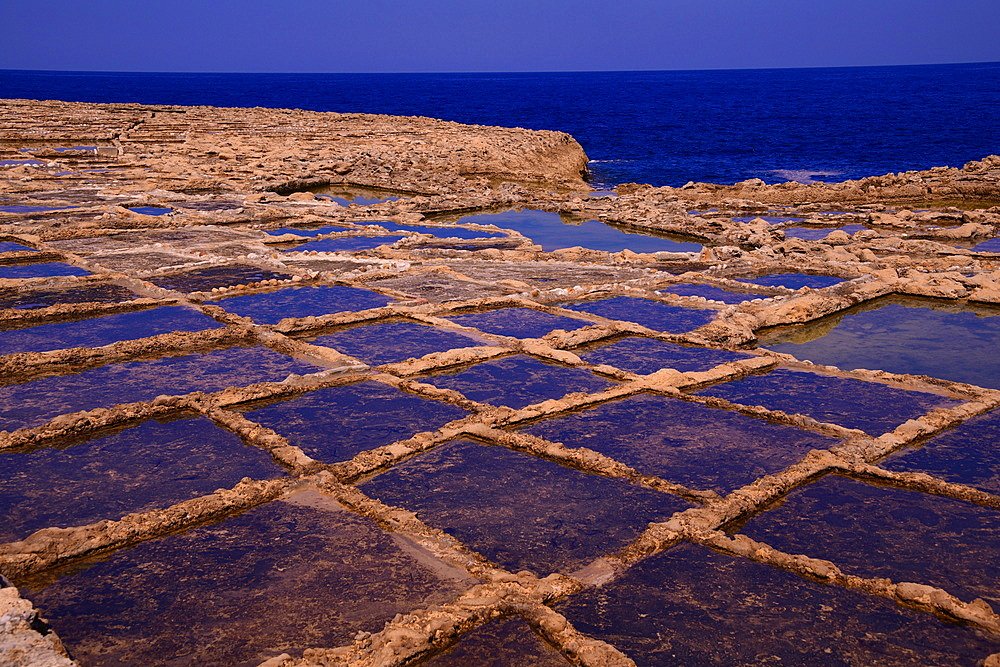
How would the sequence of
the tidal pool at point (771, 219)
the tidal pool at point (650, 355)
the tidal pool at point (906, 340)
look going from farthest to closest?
the tidal pool at point (771, 219) → the tidal pool at point (906, 340) → the tidal pool at point (650, 355)

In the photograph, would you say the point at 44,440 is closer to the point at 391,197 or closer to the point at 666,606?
the point at 666,606

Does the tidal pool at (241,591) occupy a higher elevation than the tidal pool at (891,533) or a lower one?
lower

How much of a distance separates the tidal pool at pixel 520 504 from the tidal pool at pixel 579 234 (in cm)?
495

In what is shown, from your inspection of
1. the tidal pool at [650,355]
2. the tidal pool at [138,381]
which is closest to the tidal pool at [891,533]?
the tidal pool at [650,355]

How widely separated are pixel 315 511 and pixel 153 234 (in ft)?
18.3

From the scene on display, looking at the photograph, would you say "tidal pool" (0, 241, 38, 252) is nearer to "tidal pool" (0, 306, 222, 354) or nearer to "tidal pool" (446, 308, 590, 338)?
"tidal pool" (0, 306, 222, 354)

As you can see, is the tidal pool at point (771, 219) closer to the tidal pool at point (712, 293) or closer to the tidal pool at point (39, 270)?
the tidal pool at point (712, 293)

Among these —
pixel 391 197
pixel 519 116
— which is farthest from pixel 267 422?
pixel 519 116

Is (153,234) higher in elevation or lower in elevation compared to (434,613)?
lower

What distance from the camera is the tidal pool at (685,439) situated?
9.55 feet

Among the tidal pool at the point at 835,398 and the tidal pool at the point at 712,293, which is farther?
the tidal pool at the point at 712,293

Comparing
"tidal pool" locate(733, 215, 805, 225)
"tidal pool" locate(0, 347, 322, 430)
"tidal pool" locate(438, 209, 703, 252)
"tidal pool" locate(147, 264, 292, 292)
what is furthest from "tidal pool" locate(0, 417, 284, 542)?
"tidal pool" locate(733, 215, 805, 225)

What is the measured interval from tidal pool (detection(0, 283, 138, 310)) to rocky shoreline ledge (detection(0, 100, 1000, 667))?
3 centimetres

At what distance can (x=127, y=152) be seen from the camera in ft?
48.2
